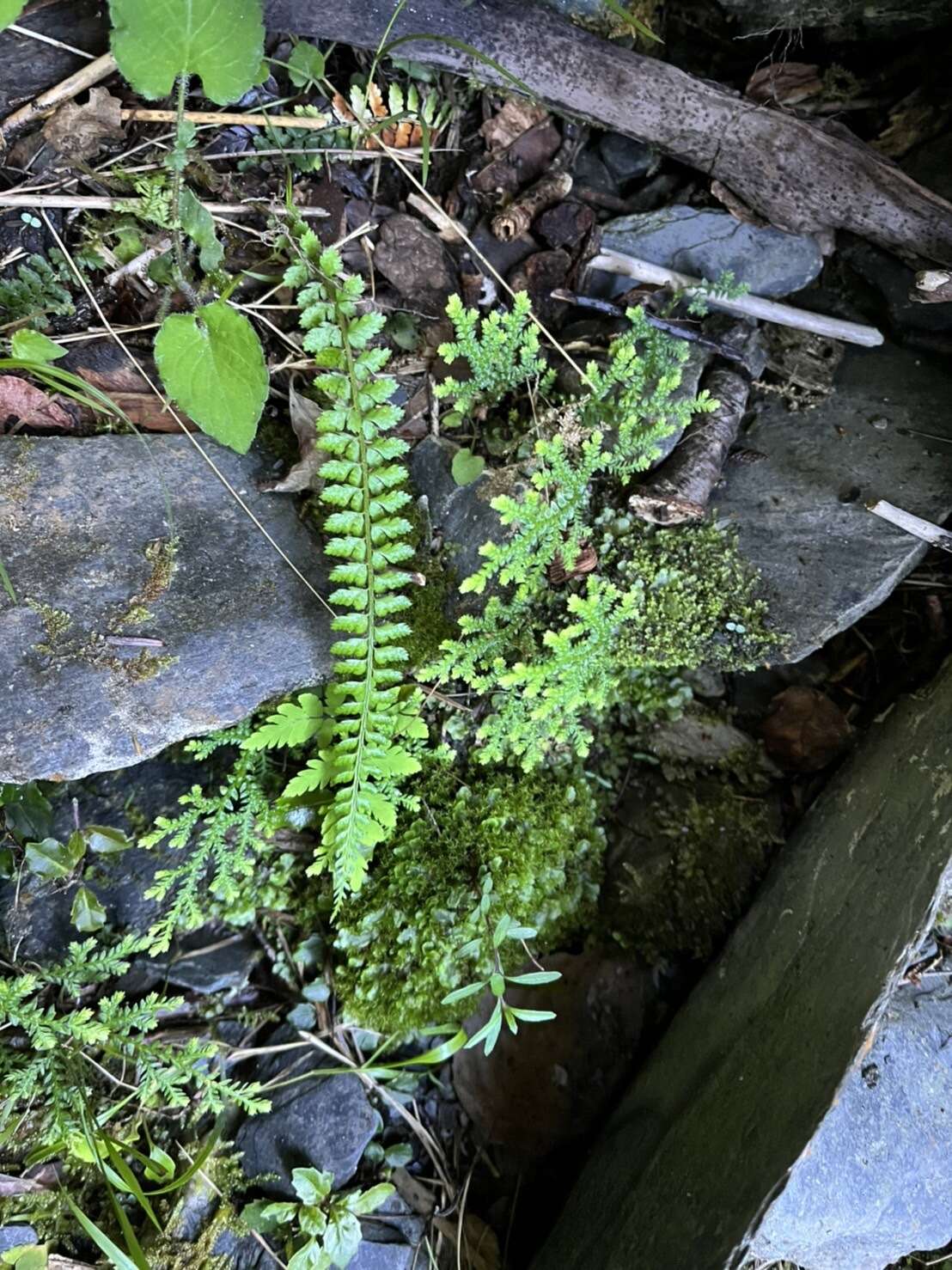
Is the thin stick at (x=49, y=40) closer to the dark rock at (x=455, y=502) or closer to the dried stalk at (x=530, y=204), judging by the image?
the dried stalk at (x=530, y=204)

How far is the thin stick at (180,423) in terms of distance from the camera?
3262 mm

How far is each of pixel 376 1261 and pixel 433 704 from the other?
2.21 m

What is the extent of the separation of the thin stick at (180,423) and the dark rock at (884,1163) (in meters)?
2.70

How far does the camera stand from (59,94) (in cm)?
319

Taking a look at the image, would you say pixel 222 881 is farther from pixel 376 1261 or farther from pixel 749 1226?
pixel 749 1226

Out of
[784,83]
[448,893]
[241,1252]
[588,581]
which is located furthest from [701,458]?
[241,1252]

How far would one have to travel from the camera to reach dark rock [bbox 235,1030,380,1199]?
3.35 meters

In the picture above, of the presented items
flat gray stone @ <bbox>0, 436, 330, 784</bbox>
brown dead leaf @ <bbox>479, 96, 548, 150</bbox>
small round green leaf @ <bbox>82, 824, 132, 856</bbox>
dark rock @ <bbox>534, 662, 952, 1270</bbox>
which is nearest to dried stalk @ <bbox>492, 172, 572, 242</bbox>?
brown dead leaf @ <bbox>479, 96, 548, 150</bbox>

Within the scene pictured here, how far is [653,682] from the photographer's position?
380 cm

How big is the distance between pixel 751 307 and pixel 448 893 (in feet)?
9.23

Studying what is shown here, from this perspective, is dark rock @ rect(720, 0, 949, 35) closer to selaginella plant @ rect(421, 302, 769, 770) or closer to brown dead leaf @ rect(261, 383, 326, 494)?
selaginella plant @ rect(421, 302, 769, 770)

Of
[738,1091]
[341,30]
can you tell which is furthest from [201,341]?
[738,1091]

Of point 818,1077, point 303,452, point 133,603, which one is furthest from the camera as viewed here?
point 303,452

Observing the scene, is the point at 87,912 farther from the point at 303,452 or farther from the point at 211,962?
the point at 303,452
